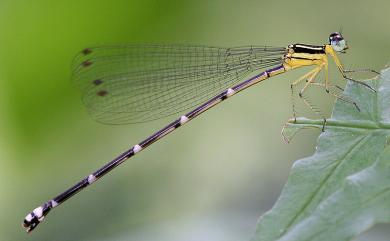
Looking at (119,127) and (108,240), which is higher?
(119,127)

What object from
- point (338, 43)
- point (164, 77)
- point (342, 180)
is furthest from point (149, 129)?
point (342, 180)

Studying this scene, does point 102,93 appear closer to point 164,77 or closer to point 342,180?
point 164,77

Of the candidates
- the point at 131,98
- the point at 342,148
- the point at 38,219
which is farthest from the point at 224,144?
the point at 342,148

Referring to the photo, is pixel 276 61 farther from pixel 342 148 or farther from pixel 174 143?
pixel 342 148

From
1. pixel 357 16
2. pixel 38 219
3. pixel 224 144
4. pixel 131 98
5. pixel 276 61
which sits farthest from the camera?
pixel 357 16

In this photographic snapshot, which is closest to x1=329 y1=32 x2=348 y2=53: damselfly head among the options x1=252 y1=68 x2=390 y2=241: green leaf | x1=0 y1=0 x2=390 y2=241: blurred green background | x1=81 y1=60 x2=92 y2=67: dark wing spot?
x1=0 y1=0 x2=390 y2=241: blurred green background
